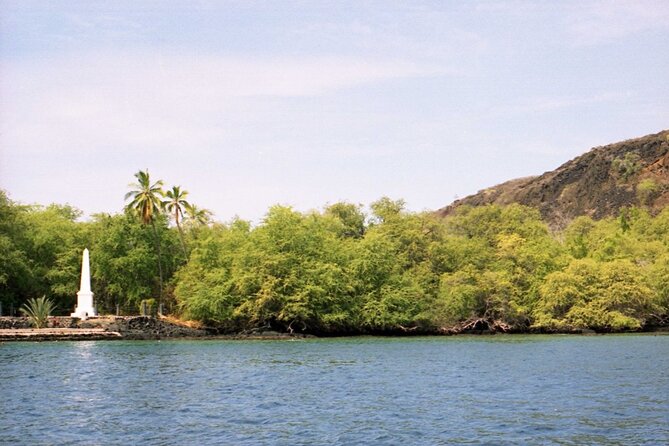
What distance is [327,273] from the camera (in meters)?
78.6

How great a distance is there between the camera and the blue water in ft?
75.4

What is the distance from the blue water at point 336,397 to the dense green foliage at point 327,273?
2359cm

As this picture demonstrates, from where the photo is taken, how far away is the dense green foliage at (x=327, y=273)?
7806 cm

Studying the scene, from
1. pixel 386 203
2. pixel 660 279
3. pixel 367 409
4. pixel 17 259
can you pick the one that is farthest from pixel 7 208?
pixel 660 279

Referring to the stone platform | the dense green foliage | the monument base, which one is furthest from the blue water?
the dense green foliage

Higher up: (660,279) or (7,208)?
(7,208)

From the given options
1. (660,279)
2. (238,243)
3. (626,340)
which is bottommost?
(626,340)

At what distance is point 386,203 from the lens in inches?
3632

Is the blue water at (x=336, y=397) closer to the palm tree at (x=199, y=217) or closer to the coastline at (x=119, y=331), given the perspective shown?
the coastline at (x=119, y=331)

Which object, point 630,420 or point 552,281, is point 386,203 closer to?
point 552,281

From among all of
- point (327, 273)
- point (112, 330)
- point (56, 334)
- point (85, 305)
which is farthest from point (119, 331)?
point (327, 273)

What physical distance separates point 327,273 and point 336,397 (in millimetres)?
47296

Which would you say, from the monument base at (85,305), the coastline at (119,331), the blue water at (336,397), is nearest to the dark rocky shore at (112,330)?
the coastline at (119,331)

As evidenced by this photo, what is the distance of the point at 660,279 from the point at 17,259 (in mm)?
65711
